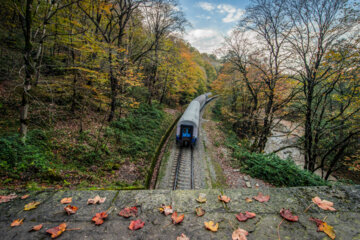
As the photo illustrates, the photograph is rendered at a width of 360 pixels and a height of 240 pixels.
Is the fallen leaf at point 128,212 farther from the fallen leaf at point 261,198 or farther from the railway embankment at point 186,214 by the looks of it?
the fallen leaf at point 261,198

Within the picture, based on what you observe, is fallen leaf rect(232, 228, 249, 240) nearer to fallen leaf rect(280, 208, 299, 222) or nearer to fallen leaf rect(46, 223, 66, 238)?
fallen leaf rect(280, 208, 299, 222)

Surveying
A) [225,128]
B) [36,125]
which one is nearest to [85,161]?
[36,125]

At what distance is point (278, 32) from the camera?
8.79 meters

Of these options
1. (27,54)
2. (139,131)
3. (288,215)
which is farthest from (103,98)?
(288,215)

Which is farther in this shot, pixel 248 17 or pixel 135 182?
pixel 248 17

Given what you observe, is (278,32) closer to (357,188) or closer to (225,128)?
(357,188)

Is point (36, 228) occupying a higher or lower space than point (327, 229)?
lower

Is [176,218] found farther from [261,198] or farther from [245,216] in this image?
[261,198]

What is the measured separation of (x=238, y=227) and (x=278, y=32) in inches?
433

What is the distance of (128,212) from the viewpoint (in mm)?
1429

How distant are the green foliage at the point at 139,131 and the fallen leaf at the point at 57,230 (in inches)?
348

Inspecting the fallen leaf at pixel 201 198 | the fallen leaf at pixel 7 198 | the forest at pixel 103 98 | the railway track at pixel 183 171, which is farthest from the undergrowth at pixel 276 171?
the fallen leaf at pixel 7 198

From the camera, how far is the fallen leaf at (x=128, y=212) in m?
1.40

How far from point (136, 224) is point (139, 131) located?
12.2 m
